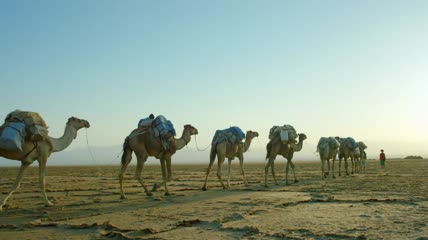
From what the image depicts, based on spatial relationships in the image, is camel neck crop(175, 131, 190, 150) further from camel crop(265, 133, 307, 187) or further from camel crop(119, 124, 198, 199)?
camel crop(265, 133, 307, 187)

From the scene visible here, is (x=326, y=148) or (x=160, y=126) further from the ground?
(x=160, y=126)

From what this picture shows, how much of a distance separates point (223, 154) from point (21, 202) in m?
7.58

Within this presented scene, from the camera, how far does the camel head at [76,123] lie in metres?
12.7

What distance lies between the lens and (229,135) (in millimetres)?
17141

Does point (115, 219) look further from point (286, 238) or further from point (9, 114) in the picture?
point (9, 114)

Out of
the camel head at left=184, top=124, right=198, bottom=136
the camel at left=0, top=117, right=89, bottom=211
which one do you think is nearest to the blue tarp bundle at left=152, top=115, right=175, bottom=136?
the camel head at left=184, top=124, right=198, bottom=136

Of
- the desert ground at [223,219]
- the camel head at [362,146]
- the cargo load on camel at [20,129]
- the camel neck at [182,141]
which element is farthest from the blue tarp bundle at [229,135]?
the camel head at [362,146]

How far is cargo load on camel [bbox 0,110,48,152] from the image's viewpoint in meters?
10.3

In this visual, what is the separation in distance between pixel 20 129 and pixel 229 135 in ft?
28.0

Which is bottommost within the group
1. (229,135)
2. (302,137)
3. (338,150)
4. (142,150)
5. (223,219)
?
(223,219)

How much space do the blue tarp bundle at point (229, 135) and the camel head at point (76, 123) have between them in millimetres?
5680

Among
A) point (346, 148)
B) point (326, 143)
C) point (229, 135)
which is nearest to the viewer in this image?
point (229, 135)

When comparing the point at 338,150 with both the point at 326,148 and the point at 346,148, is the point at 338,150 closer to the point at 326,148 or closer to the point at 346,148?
the point at 346,148

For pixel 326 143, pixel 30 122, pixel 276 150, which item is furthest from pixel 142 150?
pixel 326 143
